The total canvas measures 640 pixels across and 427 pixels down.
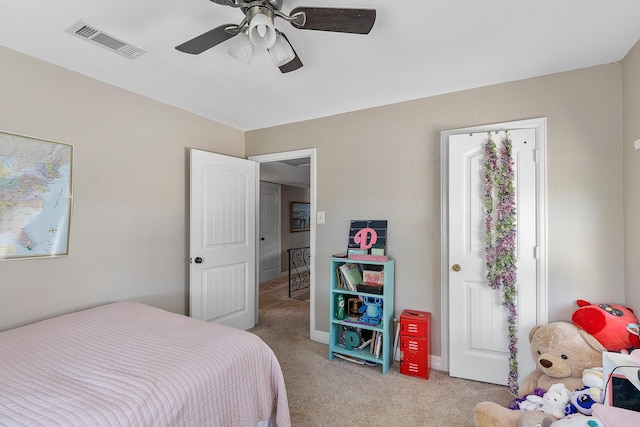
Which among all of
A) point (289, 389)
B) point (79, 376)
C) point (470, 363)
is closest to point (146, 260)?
point (79, 376)

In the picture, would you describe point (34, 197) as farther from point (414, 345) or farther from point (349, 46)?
point (414, 345)

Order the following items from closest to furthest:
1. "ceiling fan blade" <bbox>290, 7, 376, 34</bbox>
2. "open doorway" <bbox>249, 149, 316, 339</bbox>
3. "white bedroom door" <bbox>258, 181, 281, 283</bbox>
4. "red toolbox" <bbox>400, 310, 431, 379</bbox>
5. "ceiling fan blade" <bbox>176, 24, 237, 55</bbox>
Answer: "ceiling fan blade" <bbox>290, 7, 376, 34</bbox>
"ceiling fan blade" <bbox>176, 24, 237, 55</bbox>
"red toolbox" <bbox>400, 310, 431, 379</bbox>
"open doorway" <bbox>249, 149, 316, 339</bbox>
"white bedroom door" <bbox>258, 181, 281, 283</bbox>

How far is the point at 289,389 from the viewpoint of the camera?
2148 mm

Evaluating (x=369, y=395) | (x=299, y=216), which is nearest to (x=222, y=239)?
(x=369, y=395)

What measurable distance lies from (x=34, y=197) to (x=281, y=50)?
1854 mm

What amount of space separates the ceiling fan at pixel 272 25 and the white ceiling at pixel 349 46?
0.20 meters

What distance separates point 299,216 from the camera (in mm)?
6949

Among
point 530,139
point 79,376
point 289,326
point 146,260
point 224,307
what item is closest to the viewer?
point 79,376

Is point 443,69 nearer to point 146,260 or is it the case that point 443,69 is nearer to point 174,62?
point 174,62

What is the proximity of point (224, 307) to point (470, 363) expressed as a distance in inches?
90.4

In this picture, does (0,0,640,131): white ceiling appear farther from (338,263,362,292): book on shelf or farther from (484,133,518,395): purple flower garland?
(338,263,362,292): book on shelf

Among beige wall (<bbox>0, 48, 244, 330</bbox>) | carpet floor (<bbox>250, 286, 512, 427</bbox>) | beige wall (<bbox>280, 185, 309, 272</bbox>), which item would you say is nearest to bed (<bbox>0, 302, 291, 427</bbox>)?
beige wall (<bbox>0, 48, 244, 330</bbox>)

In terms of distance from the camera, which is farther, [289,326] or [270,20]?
[289,326]

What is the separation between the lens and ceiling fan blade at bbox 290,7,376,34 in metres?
1.17
